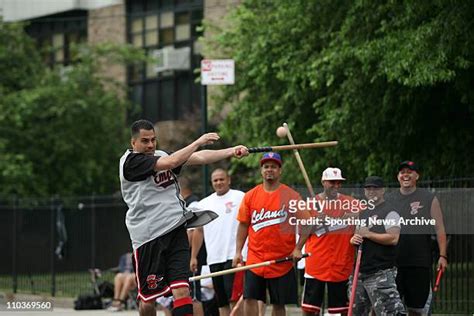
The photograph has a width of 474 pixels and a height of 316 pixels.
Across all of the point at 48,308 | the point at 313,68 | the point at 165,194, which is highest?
the point at 313,68

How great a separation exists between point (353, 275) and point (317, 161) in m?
9.21

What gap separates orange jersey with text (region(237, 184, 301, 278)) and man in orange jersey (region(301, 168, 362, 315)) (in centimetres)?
29

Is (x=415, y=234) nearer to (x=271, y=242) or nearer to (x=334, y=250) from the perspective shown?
(x=334, y=250)

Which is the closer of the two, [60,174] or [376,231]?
[376,231]

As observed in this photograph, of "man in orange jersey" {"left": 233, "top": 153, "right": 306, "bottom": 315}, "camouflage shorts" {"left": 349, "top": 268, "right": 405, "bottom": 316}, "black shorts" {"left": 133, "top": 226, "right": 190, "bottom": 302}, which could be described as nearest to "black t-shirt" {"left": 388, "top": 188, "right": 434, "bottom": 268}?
"camouflage shorts" {"left": 349, "top": 268, "right": 405, "bottom": 316}

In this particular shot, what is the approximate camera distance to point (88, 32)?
133 feet

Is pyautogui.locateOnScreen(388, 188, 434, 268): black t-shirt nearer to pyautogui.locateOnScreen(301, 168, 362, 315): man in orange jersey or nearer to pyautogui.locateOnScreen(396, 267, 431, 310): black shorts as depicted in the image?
pyautogui.locateOnScreen(396, 267, 431, 310): black shorts

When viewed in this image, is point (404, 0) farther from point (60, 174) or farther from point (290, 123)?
point (60, 174)

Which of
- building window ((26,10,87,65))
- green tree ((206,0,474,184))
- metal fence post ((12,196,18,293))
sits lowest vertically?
metal fence post ((12,196,18,293))

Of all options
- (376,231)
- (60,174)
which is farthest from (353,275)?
(60,174)

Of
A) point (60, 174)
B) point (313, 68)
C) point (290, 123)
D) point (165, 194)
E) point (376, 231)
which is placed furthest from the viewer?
point (60, 174)

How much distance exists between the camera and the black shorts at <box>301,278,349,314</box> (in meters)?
12.5

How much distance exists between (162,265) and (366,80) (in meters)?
10.3

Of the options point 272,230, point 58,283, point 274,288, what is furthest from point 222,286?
point 58,283
